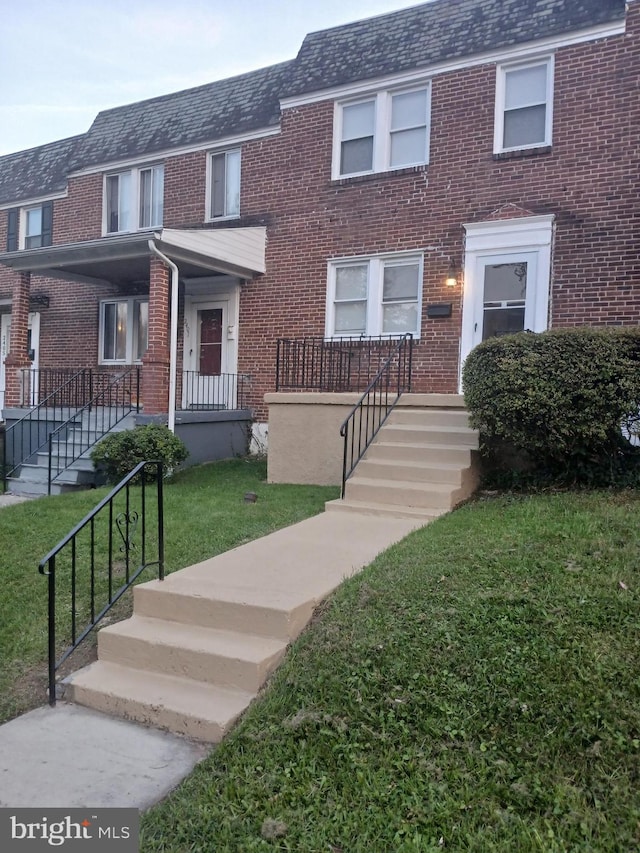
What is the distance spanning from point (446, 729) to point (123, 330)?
12190 millimetres

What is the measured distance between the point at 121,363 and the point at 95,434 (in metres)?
3.67

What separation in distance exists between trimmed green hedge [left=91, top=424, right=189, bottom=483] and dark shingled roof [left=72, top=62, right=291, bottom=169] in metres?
6.42

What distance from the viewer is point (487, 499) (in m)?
6.66

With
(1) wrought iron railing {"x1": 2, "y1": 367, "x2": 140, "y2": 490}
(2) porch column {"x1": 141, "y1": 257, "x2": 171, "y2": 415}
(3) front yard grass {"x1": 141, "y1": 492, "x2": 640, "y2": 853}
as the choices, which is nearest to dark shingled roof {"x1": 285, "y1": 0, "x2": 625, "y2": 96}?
(2) porch column {"x1": 141, "y1": 257, "x2": 171, "y2": 415}

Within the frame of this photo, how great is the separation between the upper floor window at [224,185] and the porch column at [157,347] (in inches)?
120

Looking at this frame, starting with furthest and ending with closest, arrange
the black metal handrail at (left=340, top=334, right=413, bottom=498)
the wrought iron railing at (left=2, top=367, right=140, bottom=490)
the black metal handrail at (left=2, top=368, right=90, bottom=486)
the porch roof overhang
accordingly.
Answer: the black metal handrail at (left=2, top=368, right=90, bottom=486)
the wrought iron railing at (left=2, top=367, right=140, bottom=490)
the porch roof overhang
the black metal handrail at (left=340, top=334, right=413, bottom=498)

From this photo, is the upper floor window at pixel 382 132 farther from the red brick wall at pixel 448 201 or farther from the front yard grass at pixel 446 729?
the front yard grass at pixel 446 729

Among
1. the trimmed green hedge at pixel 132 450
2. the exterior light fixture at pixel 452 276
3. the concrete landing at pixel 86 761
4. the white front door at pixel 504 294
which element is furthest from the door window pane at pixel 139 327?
the concrete landing at pixel 86 761

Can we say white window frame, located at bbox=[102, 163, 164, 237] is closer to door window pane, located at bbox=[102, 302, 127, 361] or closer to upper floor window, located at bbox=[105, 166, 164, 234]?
upper floor window, located at bbox=[105, 166, 164, 234]

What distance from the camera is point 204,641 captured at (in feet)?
12.9

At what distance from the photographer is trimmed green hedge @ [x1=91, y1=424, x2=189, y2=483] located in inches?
350

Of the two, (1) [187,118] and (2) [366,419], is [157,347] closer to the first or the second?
(2) [366,419]

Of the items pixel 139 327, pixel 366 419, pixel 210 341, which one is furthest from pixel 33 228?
pixel 366 419

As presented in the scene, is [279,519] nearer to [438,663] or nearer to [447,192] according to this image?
[438,663]
